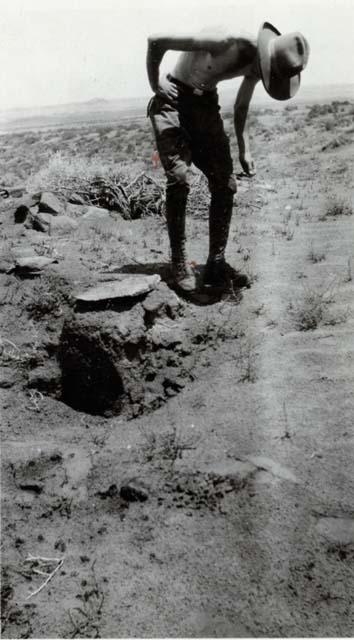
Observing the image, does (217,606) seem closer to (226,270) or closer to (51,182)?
(226,270)

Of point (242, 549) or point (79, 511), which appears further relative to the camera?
point (79, 511)

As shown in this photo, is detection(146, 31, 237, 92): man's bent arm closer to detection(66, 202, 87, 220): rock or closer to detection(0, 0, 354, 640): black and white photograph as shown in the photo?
detection(0, 0, 354, 640): black and white photograph

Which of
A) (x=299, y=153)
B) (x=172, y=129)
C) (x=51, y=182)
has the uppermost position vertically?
(x=172, y=129)

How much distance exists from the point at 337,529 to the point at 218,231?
238 centimetres

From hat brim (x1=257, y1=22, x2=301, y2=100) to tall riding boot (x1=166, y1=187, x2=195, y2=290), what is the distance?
33.3 inches

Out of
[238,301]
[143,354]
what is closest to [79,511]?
[143,354]

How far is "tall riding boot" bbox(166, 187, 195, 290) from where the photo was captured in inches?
148

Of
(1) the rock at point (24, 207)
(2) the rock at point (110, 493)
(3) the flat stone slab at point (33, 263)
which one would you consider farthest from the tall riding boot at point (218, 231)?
(1) the rock at point (24, 207)

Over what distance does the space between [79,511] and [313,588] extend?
3.48ft

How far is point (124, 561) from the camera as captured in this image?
7.23 ft

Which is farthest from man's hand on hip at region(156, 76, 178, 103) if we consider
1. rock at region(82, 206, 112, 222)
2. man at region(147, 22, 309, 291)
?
rock at region(82, 206, 112, 222)

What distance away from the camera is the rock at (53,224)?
19.5 feet

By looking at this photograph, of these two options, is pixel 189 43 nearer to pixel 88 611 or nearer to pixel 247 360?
pixel 247 360

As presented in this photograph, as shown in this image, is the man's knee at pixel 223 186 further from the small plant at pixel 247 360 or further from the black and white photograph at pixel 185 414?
the small plant at pixel 247 360
